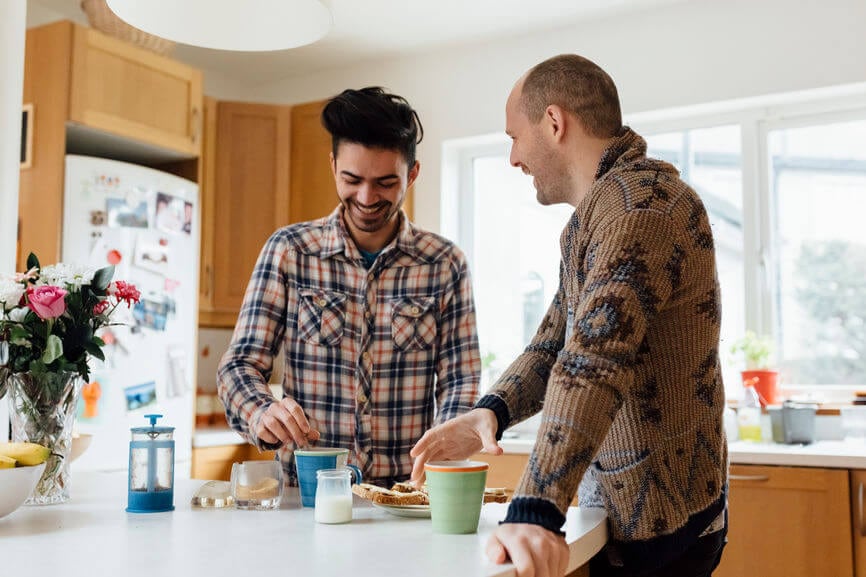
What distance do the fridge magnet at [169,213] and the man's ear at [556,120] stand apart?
8.12 feet

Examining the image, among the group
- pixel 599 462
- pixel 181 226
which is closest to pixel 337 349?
pixel 599 462

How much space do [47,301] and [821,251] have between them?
3.04 m

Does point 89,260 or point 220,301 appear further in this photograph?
point 220,301

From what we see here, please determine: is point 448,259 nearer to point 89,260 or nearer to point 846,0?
point 89,260

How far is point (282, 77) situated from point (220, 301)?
1.38 m

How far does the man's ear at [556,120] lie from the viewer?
49.6 inches

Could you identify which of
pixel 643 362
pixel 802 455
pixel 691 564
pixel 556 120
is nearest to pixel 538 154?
pixel 556 120

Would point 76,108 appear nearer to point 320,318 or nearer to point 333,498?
point 320,318

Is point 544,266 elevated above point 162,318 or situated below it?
above

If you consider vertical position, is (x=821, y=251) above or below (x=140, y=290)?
above

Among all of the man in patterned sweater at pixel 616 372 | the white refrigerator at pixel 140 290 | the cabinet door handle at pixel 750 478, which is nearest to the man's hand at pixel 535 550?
the man in patterned sweater at pixel 616 372

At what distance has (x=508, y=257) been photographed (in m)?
4.12

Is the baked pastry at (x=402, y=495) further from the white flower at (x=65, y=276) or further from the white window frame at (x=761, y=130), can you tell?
the white window frame at (x=761, y=130)

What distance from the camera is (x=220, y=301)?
154 inches
